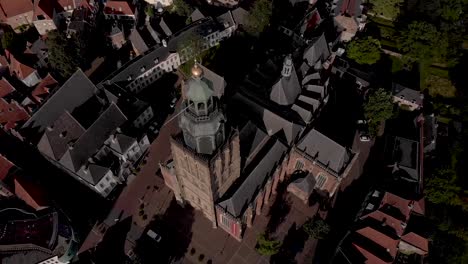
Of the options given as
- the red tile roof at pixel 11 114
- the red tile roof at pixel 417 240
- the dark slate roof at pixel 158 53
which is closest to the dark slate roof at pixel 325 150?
the red tile roof at pixel 417 240

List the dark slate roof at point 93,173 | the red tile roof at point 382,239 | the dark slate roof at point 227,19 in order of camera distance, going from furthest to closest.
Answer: the dark slate roof at point 227,19, the dark slate roof at point 93,173, the red tile roof at point 382,239

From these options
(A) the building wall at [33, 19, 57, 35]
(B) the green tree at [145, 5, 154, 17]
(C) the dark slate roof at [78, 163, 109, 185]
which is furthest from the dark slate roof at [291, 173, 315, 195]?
(A) the building wall at [33, 19, 57, 35]

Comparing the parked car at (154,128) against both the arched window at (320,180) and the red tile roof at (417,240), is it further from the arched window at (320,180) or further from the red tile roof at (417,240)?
the red tile roof at (417,240)

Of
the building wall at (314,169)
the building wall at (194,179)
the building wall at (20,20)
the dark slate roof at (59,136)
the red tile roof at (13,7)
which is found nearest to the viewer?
the building wall at (194,179)

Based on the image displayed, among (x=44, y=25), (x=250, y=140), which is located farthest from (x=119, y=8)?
(x=250, y=140)

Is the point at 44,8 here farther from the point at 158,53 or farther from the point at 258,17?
the point at 258,17

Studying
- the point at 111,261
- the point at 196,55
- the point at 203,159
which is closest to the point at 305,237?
the point at 203,159
